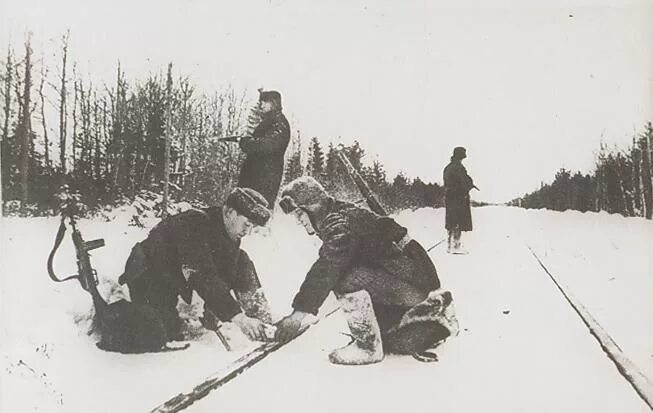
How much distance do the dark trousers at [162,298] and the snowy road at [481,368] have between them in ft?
1.14

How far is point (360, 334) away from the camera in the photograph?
3.42 meters

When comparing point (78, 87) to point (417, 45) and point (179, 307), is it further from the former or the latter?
point (417, 45)

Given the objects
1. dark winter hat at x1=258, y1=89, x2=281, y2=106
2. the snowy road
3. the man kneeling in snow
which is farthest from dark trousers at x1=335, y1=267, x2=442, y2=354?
dark winter hat at x1=258, y1=89, x2=281, y2=106

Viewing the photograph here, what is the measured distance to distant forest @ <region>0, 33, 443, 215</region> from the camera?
351 cm

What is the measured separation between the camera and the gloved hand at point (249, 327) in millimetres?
3469

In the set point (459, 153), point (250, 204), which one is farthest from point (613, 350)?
point (250, 204)

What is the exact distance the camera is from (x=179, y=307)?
3504mm

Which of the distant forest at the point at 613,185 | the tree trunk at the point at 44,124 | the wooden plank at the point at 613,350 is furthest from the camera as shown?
the tree trunk at the point at 44,124

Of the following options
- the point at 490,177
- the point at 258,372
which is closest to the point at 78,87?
the point at 258,372

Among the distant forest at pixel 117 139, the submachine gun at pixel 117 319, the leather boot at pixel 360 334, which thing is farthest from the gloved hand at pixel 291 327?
the distant forest at pixel 117 139

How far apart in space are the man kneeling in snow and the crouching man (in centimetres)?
20

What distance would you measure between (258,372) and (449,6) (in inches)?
70.8

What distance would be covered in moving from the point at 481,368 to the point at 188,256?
136cm

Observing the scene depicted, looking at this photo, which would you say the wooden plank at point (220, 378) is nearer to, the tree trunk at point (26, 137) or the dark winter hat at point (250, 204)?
the dark winter hat at point (250, 204)
